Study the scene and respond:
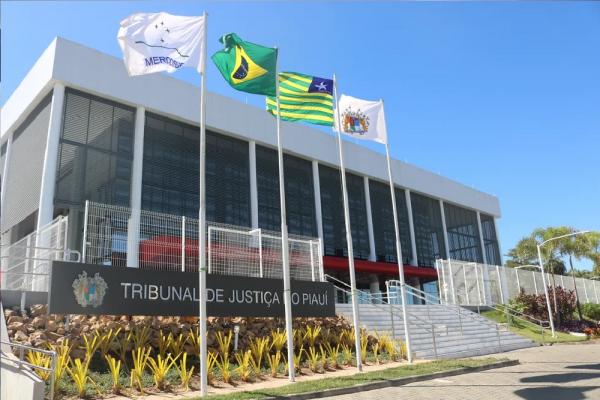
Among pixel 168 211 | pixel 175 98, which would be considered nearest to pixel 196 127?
pixel 175 98

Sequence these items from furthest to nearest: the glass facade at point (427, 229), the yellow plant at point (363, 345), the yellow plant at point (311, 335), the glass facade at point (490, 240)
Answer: the glass facade at point (490, 240) → the glass facade at point (427, 229) → the yellow plant at point (311, 335) → the yellow plant at point (363, 345)

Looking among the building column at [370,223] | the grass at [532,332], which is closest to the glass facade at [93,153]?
the building column at [370,223]

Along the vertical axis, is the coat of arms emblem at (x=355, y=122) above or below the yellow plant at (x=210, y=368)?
above

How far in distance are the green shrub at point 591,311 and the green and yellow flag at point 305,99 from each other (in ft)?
105

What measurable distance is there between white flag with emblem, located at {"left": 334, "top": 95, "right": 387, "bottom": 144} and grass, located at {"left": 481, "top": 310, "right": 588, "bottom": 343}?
14.8 metres

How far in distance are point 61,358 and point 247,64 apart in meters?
7.86

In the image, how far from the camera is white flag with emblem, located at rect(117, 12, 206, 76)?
11109 mm

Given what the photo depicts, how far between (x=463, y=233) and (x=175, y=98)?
1247 inches

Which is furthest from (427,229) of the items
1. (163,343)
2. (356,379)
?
(163,343)

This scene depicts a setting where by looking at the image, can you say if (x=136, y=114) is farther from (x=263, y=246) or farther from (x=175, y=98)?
(x=263, y=246)

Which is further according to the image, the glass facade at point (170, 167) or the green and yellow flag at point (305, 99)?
the glass facade at point (170, 167)

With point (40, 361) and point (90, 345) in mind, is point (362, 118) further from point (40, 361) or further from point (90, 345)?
point (40, 361)

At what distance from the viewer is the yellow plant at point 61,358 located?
31.0 feet

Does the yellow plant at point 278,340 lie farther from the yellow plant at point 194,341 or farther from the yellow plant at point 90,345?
the yellow plant at point 90,345
